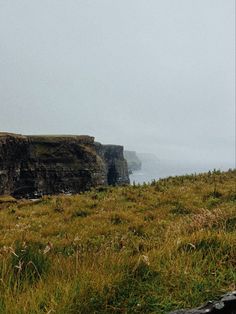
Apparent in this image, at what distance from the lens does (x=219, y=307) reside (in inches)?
A: 145

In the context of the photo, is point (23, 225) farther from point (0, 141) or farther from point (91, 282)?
point (0, 141)

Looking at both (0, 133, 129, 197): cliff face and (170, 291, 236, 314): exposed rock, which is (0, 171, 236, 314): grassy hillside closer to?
(170, 291, 236, 314): exposed rock

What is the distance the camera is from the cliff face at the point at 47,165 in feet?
337

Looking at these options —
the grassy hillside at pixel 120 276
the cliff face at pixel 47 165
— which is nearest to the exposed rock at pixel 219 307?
the grassy hillside at pixel 120 276

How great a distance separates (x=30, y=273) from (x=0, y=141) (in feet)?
315

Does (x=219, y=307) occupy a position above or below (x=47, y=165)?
above

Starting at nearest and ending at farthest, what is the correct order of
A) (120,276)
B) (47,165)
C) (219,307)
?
1. (219,307)
2. (120,276)
3. (47,165)

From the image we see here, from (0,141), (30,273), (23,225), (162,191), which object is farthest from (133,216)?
(0,141)

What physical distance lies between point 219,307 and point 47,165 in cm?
11421

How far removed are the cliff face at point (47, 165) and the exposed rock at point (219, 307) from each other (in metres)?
97.3

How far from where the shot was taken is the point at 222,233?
252 inches

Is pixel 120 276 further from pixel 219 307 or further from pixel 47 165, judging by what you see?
pixel 47 165

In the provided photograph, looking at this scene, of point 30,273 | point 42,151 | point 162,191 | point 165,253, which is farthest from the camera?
point 42,151

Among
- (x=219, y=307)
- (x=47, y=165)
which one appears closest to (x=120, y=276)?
(x=219, y=307)
